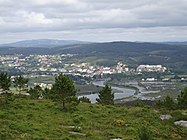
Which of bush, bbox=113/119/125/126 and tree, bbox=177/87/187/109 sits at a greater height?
bush, bbox=113/119/125/126

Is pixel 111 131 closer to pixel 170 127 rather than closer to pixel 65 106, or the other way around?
pixel 170 127

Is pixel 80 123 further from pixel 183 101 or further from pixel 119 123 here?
pixel 183 101

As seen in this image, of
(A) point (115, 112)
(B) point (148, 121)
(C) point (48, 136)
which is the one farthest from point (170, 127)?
(C) point (48, 136)

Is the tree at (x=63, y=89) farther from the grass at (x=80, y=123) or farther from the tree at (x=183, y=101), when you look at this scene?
the tree at (x=183, y=101)

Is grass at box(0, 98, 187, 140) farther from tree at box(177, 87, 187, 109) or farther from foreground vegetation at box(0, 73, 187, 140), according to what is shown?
tree at box(177, 87, 187, 109)

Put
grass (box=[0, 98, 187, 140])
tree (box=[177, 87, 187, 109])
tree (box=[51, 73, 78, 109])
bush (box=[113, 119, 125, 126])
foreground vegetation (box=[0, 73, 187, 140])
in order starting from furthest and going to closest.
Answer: tree (box=[177, 87, 187, 109])
tree (box=[51, 73, 78, 109])
bush (box=[113, 119, 125, 126])
grass (box=[0, 98, 187, 140])
foreground vegetation (box=[0, 73, 187, 140])

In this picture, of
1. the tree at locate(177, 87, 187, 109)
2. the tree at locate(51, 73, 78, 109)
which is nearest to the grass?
the tree at locate(51, 73, 78, 109)

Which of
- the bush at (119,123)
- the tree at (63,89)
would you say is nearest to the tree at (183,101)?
the tree at (63,89)

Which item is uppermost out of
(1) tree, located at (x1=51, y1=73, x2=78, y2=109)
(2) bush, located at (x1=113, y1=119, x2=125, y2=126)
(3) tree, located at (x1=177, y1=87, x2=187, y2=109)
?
(1) tree, located at (x1=51, y1=73, x2=78, y2=109)

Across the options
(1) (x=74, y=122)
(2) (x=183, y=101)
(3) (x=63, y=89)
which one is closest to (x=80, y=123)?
(1) (x=74, y=122)
